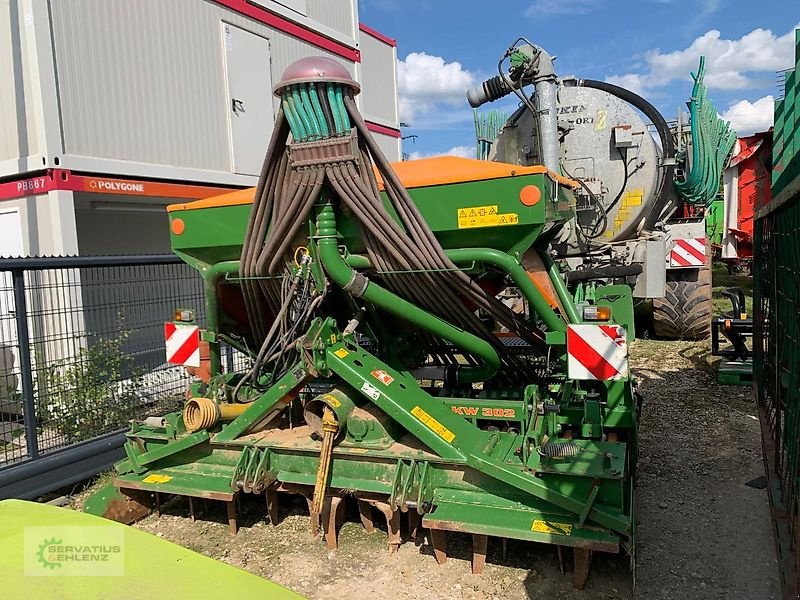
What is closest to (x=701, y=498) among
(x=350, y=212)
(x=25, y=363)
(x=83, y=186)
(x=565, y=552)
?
(x=565, y=552)

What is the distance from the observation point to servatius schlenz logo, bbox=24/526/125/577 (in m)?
1.31

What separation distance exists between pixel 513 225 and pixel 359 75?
361 inches

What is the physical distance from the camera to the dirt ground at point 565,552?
286 centimetres

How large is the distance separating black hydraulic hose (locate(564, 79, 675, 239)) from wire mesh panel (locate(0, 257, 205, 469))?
4.75 metres

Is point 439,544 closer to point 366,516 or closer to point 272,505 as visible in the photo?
point 366,516

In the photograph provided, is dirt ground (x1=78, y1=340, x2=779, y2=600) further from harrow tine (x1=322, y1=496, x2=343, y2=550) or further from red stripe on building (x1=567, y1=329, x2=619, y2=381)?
red stripe on building (x1=567, y1=329, x2=619, y2=381)

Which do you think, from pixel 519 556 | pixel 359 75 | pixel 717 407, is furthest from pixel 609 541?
pixel 359 75

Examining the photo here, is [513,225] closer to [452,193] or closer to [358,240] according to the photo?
[452,193]

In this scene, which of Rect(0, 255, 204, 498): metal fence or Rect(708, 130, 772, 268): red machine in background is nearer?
Rect(0, 255, 204, 498): metal fence

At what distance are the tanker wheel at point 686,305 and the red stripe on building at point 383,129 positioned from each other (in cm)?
672

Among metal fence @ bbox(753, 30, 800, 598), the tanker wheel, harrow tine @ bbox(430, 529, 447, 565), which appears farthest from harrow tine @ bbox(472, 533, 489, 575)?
the tanker wheel

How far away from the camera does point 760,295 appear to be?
5.22 meters

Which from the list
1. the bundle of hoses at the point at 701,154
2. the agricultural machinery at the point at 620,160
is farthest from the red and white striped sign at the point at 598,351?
the bundle of hoses at the point at 701,154

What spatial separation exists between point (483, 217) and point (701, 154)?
17.7 ft
